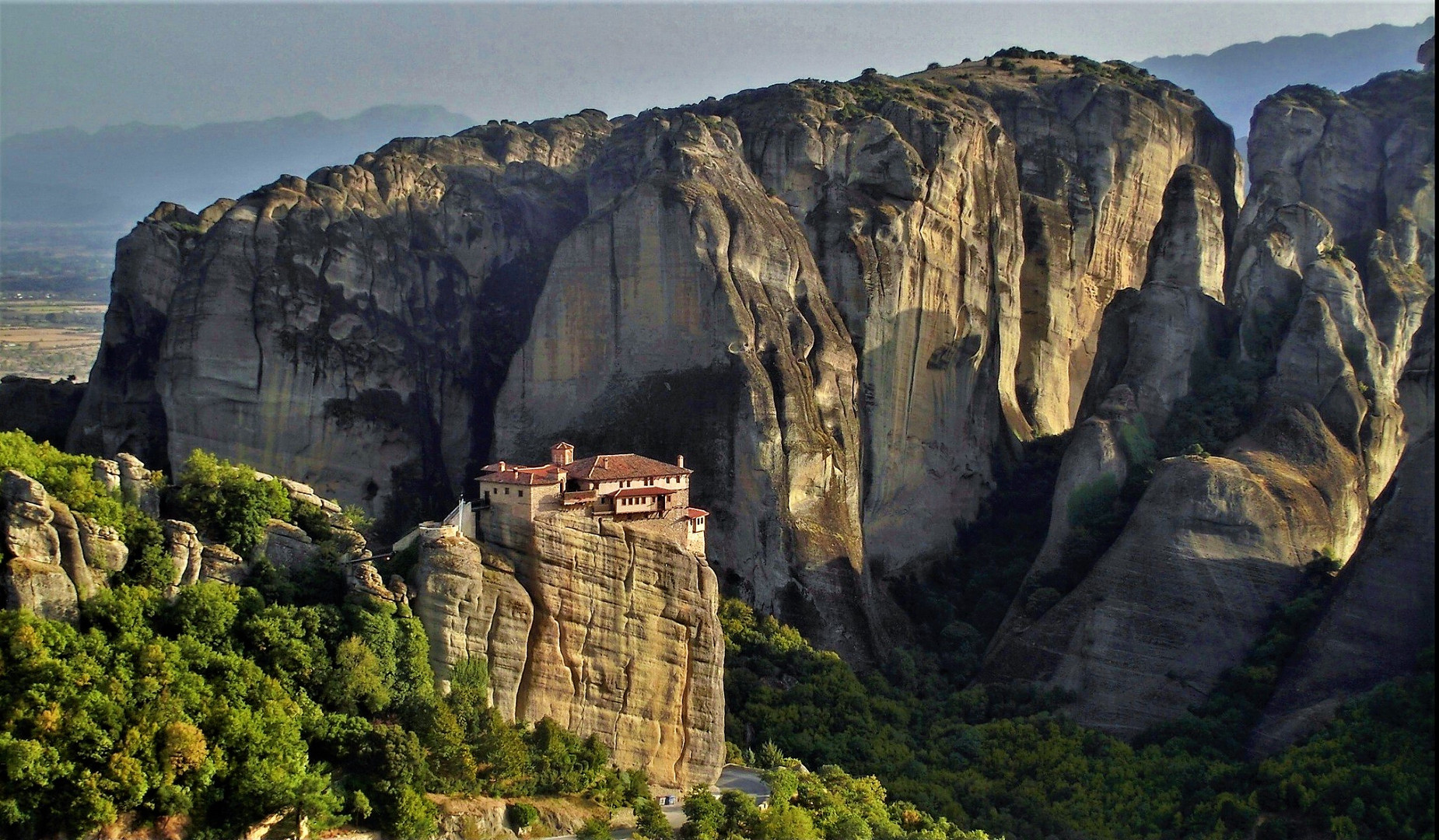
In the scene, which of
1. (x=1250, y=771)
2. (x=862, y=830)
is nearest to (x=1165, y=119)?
(x=1250, y=771)

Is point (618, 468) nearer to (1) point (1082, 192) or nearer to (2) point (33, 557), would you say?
(2) point (33, 557)

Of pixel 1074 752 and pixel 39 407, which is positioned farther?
pixel 39 407

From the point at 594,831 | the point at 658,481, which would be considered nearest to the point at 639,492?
the point at 658,481

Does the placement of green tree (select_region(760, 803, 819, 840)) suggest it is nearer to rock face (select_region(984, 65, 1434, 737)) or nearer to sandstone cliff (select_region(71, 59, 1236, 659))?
rock face (select_region(984, 65, 1434, 737))

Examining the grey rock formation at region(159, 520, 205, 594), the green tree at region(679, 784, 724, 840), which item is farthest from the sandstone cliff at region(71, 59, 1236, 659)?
the grey rock formation at region(159, 520, 205, 594)

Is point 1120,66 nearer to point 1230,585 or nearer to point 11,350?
point 1230,585

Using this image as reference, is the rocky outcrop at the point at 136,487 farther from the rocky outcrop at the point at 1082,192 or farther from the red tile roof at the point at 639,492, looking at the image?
the rocky outcrop at the point at 1082,192

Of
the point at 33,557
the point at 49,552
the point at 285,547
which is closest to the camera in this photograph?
the point at 33,557
